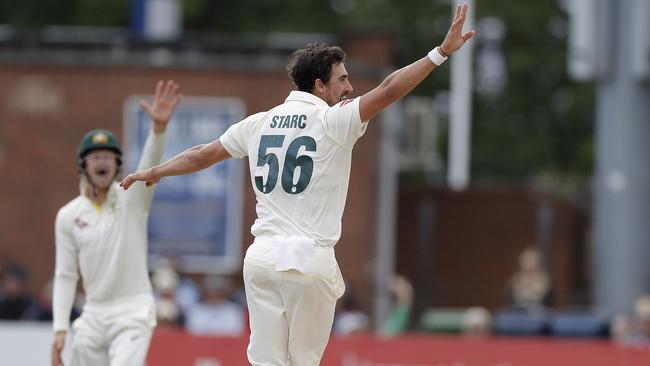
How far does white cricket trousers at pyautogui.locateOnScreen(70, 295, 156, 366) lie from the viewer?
9828mm

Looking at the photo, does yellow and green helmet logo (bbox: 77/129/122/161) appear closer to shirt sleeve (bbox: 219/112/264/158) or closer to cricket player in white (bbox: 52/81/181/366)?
cricket player in white (bbox: 52/81/181/366)

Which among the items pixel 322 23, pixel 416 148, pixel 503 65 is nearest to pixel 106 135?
pixel 416 148

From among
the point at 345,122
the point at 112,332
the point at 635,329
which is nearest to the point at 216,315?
the point at 635,329

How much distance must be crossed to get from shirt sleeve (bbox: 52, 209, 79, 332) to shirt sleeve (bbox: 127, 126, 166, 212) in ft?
1.50

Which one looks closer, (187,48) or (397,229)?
(187,48)

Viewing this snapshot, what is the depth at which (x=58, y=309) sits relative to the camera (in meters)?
10.1

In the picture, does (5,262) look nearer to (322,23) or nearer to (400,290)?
(400,290)

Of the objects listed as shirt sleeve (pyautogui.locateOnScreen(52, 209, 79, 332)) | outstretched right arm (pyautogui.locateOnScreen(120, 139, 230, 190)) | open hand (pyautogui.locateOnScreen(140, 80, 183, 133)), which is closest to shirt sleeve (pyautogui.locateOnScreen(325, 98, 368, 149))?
outstretched right arm (pyautogui.locateOnScreen(120, 139, 230, 190))

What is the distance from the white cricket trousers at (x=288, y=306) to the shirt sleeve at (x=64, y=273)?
229cm

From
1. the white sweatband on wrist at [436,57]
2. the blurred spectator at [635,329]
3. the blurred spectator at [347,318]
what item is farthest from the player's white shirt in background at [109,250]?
the blurred spectator at [635,329]

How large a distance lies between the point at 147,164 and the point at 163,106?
0.41 m

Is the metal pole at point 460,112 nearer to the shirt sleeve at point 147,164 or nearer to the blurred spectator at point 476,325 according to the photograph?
the blurred spectator at point 476,325

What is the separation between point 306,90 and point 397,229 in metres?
18.2

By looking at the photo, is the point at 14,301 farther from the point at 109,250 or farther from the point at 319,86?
the point at 319,86
